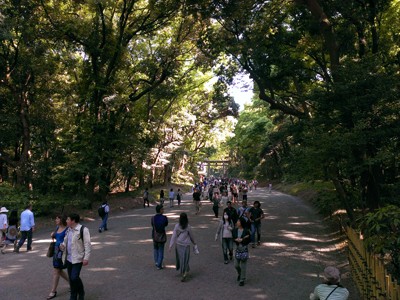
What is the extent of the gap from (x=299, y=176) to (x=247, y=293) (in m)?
6.11

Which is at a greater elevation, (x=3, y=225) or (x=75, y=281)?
(x=3, y=225)

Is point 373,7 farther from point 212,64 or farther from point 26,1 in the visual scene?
point 26,1

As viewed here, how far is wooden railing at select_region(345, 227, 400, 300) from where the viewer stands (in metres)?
4.74

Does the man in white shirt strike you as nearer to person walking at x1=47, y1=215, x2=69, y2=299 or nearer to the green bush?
person walking at x1=47, y1=215, x2=69, y2=299

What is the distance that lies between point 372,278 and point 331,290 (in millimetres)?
2342

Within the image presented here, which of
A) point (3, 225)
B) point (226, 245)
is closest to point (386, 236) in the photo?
point (226, 245)

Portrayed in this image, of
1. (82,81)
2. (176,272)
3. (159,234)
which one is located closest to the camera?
(176,272)

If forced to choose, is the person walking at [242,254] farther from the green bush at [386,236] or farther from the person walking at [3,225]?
the person walking at [3,225]

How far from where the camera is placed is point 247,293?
731 cm

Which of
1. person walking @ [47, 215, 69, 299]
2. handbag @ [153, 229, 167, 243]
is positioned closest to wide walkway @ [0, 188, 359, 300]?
person walking @ [47, 215, 69, 299]

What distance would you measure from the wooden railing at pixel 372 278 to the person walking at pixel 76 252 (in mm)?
4795

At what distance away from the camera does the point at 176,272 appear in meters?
8.88

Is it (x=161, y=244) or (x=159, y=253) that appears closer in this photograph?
(x=161, y=244)

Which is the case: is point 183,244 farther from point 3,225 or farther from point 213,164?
point 213,164
